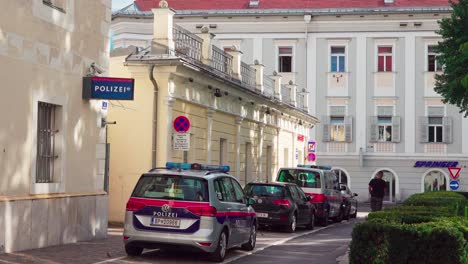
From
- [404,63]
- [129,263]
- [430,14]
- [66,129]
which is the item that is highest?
[430,14]

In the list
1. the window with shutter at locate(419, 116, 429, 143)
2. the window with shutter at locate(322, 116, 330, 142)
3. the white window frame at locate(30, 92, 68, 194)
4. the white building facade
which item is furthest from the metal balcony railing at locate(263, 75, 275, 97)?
the window with shutter at locate(419, 116, 429, 143)

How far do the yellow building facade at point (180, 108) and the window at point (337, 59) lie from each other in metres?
20.7

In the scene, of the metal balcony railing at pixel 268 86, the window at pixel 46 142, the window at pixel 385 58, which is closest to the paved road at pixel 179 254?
the window at pixel 46 142

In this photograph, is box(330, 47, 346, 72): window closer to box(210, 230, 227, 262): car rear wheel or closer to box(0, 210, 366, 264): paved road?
box(0, 210, 366, 264): paved road

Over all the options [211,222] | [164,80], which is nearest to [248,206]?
[211,222]

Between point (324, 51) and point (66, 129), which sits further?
point (324, 51)

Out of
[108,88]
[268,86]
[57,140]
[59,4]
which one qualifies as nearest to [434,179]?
[268,86]

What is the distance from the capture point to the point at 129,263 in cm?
1313

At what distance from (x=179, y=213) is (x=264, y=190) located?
8.87 metres

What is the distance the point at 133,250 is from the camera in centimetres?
1405

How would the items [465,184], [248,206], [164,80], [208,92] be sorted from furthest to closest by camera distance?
1. [465,184]
2. [208,92]
3. [164,80]
4. [248,206]

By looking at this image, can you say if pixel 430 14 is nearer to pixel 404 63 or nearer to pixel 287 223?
pixel 404 63

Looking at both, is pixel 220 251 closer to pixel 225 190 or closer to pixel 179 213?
pixel 179 213

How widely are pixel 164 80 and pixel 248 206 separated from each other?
5885mm
